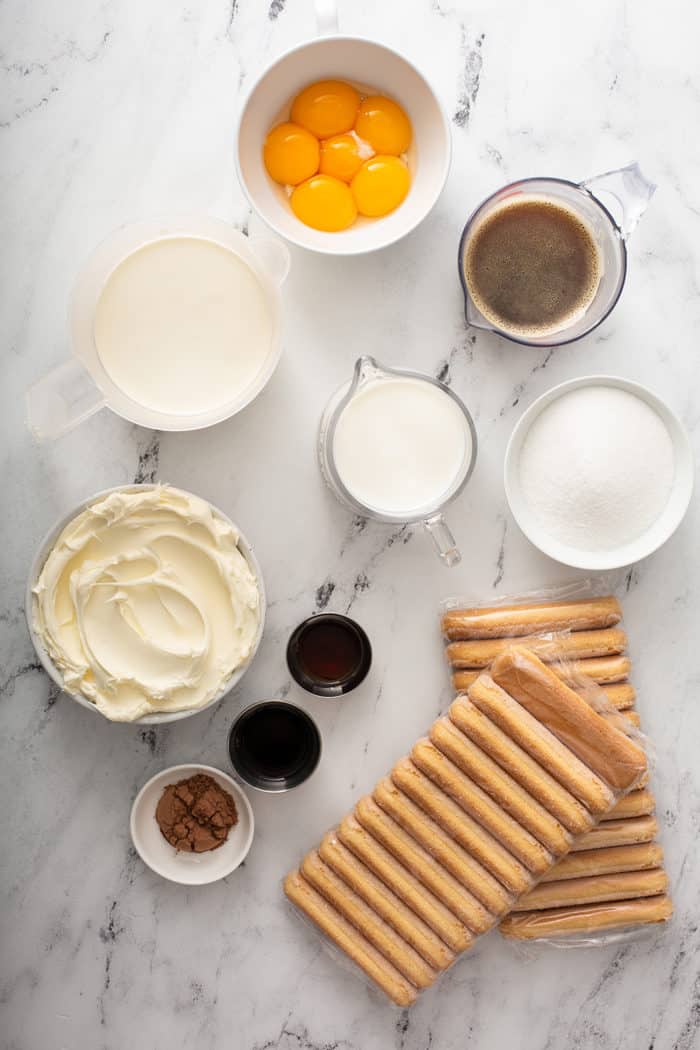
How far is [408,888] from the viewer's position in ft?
5.74

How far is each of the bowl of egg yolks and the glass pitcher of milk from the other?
27 centimetres

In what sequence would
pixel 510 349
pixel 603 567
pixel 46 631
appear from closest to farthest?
pixel 46 631 → pixel 603 567 → pixel 510 349

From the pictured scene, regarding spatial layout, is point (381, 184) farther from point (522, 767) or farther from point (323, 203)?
point (522, 767)

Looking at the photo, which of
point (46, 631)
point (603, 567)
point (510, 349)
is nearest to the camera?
point (46, 631)

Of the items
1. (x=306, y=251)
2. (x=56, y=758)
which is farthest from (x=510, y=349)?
(x=56, y=758)

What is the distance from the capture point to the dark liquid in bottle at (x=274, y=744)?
1803 millimetres

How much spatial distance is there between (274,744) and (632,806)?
0.74 meters

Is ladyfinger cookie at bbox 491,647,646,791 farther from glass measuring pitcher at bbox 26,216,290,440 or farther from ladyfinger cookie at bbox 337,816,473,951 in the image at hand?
glass measuring pitcher at bbox 26,216,290,440

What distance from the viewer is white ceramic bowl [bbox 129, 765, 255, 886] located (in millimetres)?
1791

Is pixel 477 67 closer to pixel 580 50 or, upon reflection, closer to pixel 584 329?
pixel 580 50

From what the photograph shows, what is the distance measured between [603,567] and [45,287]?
49.7 inches

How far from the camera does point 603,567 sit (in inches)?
70.0

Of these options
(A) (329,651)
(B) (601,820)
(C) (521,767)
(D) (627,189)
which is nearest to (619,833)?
(B) (601,820)

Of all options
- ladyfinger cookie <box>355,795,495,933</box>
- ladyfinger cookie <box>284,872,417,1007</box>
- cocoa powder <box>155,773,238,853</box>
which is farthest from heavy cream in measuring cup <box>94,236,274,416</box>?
ladyfinger cookie <box>284,872,417,1007</box>
